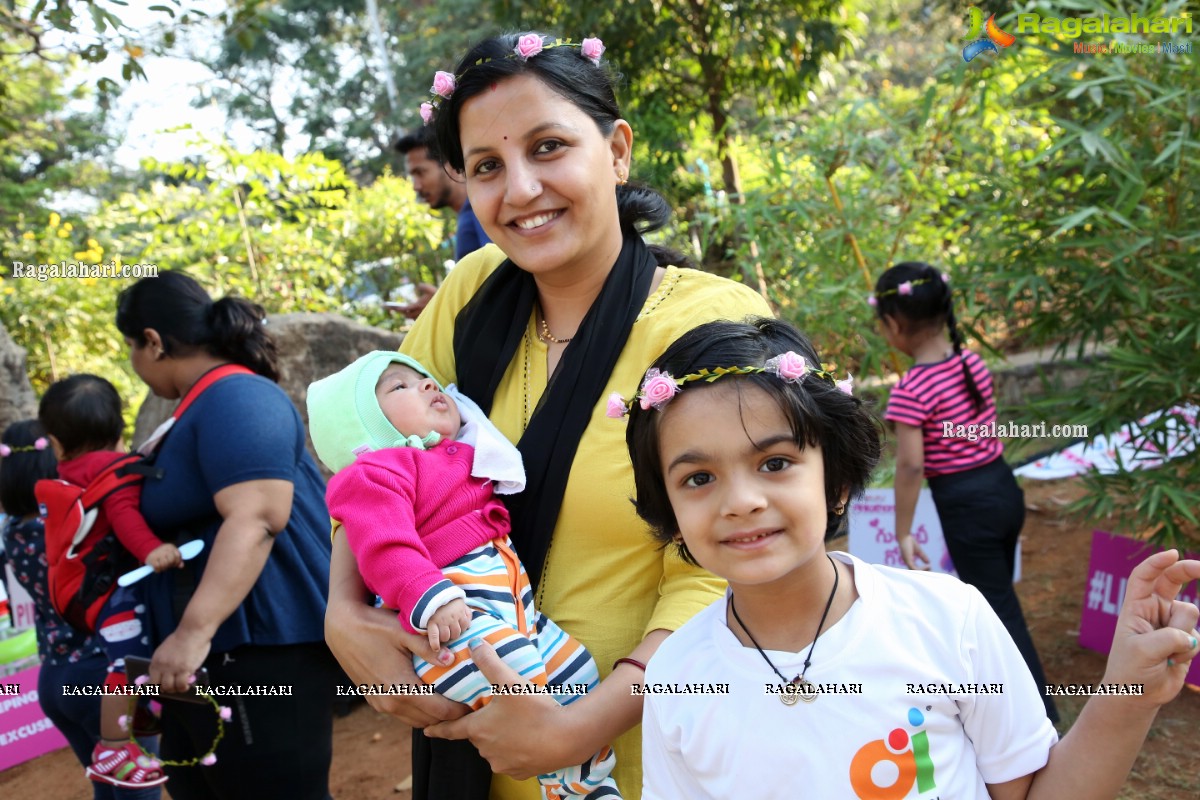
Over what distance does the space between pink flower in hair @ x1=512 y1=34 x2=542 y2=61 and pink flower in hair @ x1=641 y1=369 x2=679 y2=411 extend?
579 mm

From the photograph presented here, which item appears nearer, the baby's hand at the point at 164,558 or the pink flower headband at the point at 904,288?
the baby's hand at the point at 164,558

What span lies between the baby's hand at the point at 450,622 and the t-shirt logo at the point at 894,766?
0.60 m

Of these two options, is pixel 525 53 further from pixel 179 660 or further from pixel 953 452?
pixel 953 452

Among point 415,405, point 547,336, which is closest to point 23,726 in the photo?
point 415,405

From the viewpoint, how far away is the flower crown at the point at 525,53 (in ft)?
5.08

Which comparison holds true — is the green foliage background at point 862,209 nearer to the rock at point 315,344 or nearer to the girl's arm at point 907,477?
the girl's arm at point 907,477

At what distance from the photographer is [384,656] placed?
151 cm

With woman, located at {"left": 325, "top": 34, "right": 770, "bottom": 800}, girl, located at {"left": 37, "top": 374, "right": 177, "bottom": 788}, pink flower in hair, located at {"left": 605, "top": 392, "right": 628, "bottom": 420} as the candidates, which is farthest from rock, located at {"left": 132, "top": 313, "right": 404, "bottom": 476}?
pink flower in hair, located at {"left": 605, "top": 392, "right": 628, "bottom": 420}

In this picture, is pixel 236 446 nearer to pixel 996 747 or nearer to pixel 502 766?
pixel 502 766

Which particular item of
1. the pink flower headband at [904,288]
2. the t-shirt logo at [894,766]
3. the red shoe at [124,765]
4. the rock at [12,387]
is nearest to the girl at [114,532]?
the red shoe at [124,765]

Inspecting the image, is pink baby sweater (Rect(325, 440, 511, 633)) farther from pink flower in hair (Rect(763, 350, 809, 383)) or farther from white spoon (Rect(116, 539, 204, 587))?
white spoon (Rect(116, 539, 204, 587))

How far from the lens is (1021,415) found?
13.0 ft

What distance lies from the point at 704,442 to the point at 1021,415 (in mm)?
3060

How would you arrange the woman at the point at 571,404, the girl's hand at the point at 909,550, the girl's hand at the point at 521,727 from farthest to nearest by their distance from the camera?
the girl's hand at the point at 909,550, the woman at the point at 571,404, the girl's hand at the point at 521,727
